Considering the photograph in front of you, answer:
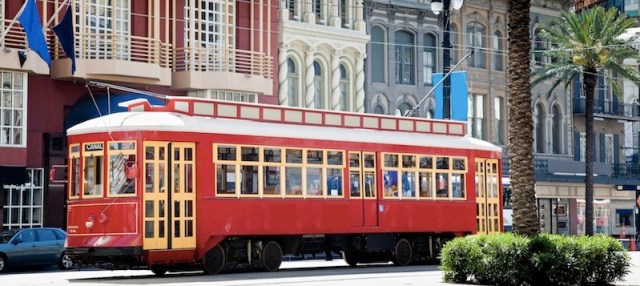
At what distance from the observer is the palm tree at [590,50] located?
5456 cm

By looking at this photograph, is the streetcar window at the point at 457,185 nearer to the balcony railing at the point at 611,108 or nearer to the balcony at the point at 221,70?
the balcony at the point at 221,70

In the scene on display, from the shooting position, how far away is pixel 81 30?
38.6 m

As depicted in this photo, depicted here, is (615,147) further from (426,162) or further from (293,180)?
(293,180)

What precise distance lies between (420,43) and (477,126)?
573 centimetres

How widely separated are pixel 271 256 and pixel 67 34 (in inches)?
423

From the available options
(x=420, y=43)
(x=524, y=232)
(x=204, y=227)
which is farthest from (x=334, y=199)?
(x=420, y=43)

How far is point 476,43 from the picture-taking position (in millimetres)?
56812

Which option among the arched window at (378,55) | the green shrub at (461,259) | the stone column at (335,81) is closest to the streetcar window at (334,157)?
the green shrub at (461,259)

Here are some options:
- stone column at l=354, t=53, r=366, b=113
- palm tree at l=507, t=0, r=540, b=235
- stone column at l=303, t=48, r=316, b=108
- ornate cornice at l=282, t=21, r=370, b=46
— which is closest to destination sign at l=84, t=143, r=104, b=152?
palm tree at l=507, t=0, r=540, b=235

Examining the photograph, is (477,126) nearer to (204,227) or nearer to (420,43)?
(420,43)

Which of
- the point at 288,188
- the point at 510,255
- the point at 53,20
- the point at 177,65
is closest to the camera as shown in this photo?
the point at 510,255

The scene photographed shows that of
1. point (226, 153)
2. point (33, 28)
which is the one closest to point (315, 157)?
point (226, 153)

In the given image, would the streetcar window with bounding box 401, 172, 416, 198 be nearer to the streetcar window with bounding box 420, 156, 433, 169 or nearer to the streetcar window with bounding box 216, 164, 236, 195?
the streetcar window with bounding box 420, 156, 433, 169

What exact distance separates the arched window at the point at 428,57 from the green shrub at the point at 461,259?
3131cm
